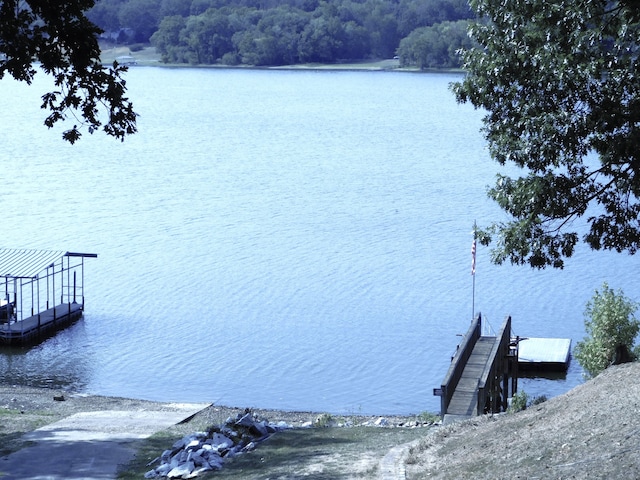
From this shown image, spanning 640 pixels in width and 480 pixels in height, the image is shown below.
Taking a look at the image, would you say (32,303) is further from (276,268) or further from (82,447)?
(82,447)

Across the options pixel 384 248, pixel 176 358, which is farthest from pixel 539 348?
pixel 384 248

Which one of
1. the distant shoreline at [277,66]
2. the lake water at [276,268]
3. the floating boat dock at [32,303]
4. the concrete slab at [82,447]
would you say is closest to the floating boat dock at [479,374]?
the lake water at [276,268]

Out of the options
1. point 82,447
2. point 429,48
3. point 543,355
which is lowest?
point 543,355

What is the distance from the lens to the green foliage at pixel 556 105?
17.2m

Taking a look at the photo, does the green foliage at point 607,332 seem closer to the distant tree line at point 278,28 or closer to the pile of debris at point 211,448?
the pile of debris at point 211,448

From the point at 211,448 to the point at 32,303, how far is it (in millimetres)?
24636

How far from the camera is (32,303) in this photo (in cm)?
3812

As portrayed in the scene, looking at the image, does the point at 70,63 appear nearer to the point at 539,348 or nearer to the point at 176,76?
the point at 539,348

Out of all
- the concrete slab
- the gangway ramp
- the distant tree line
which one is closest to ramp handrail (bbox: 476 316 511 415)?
the gangway ramp

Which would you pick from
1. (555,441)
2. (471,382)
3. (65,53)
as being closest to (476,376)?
(471,382)

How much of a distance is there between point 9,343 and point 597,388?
25699 millimetres

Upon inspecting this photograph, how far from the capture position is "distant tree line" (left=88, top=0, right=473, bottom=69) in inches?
6048

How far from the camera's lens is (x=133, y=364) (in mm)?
34000

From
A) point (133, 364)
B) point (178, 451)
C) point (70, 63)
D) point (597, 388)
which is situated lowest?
point (133, 364)
